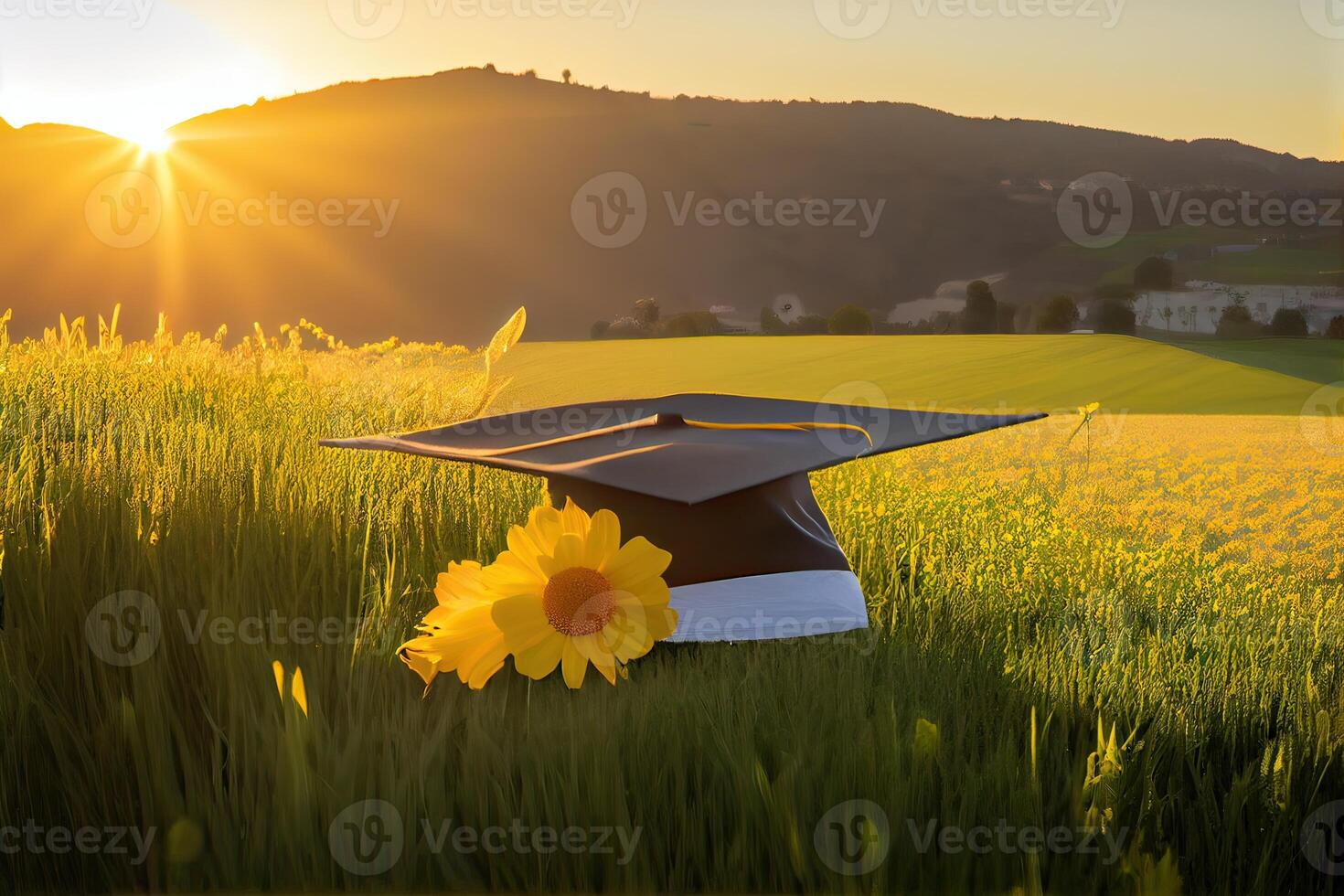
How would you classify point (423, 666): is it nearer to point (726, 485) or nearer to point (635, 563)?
point (635, 563)

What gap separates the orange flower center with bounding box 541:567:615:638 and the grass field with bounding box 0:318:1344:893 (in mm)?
186

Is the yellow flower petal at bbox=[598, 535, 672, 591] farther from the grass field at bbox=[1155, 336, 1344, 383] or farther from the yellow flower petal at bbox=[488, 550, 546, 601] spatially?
the grass field at bbox=[1155, 336, 1344, 383]

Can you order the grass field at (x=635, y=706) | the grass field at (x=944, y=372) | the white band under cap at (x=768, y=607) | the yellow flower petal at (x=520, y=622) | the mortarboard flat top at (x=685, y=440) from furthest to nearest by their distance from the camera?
the grass field at (x=944, y=372) < the white band under cap at (x=768, y=607) < the mortarboard flat top at (x=685, y=440) < the yellow flower petal at (x=520, y=622) < the grass field at (x=635, y=706)

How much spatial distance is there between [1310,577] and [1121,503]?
53.8 inches

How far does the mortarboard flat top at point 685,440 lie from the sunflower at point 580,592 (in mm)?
173

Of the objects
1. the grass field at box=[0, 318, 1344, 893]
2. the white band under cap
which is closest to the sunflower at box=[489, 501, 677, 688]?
the grass field at box=[0, 318, 1344, 893]

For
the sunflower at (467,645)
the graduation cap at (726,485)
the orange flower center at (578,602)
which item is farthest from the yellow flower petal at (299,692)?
the graduation cap at (726,485)

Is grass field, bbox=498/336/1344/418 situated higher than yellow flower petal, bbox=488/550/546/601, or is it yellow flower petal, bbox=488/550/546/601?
grass field, bbox=498/336/1344/418

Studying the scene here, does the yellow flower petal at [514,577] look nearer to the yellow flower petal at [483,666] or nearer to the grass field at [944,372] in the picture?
the yellow flower petal at [483,666]

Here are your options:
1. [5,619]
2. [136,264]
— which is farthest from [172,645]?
[136,264]

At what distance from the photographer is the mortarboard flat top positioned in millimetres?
2590

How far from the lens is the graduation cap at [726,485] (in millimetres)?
2656

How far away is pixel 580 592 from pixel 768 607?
0.61 metres

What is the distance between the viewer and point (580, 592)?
2424 millimetres
